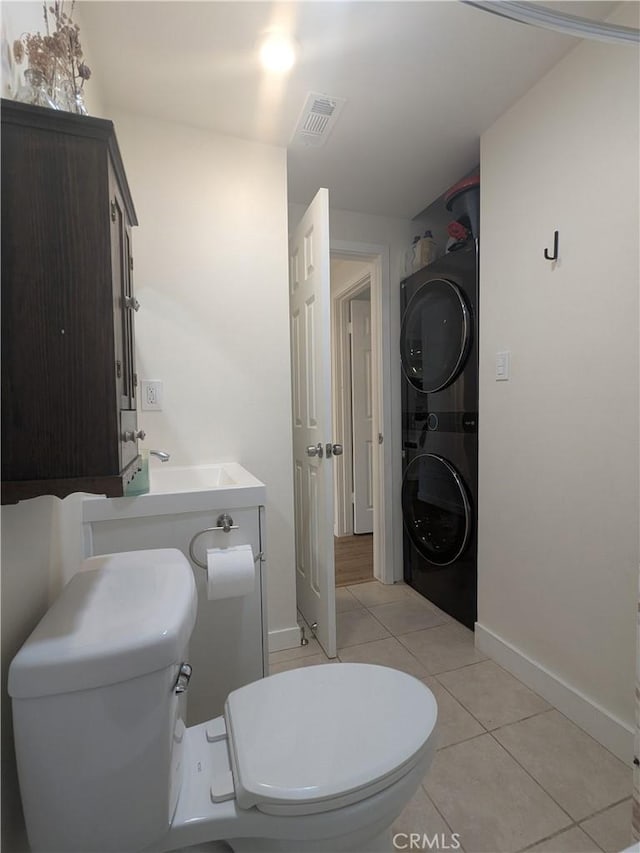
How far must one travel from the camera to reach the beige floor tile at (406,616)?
2098 mm

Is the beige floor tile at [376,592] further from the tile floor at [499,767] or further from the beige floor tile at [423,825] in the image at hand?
the beige floor tile at [423,825]

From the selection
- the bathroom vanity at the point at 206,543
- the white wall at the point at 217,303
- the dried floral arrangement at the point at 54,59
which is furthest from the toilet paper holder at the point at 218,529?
the dried floral arrangement at the point at 54,59

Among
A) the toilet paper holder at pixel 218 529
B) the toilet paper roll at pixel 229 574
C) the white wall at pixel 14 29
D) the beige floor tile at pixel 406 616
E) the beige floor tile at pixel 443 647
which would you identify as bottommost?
the beige floor tile at pixel 406 616

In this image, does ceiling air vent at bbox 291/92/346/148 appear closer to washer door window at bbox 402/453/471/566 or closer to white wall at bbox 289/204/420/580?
white wall at bbox 289/204/420/580

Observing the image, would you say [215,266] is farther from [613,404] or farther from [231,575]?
[613,404]

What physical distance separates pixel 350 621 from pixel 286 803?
1564 mm

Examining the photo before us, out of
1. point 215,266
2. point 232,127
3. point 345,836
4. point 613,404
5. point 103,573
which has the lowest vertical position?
point 345,836

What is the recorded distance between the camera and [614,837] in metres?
1.06

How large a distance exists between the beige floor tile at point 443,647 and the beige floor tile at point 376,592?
380 mm

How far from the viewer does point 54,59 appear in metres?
0.81

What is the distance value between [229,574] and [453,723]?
3.33 ft

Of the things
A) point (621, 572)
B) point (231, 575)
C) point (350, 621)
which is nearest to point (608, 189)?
point (621, 572)

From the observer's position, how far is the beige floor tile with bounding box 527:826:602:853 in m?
1.02

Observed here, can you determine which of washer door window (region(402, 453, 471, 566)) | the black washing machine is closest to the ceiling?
the black washing machine
